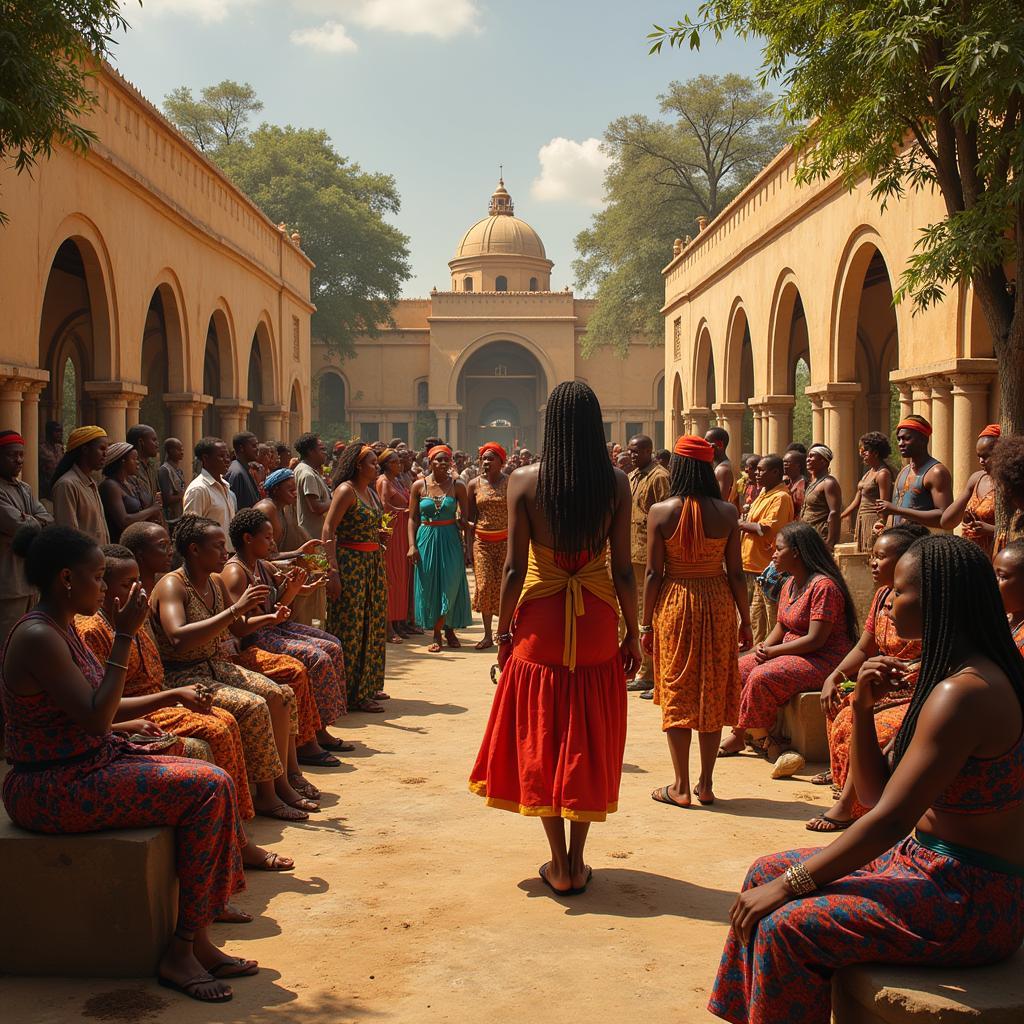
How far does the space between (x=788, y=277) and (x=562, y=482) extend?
12330mm

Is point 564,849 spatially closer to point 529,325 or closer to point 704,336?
point 704,336

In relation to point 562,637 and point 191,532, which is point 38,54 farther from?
point 562,637

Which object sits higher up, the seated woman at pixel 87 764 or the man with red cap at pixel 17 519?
the man with red cap at pixel 17 519

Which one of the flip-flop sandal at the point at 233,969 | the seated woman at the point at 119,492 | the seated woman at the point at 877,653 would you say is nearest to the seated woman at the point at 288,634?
the seated woman at the point at 119,492

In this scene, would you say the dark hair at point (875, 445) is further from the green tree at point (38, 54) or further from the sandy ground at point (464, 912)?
the green tree at point (38, 54)

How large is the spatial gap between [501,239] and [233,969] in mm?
47461

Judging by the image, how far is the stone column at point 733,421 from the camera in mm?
20328

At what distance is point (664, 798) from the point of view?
220 inches

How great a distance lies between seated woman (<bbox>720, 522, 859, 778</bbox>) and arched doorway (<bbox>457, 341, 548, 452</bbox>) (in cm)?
3776

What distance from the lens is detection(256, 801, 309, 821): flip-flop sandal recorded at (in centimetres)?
529

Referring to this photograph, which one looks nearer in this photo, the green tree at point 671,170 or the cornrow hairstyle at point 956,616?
the cornrow hairstyle at point 956,616

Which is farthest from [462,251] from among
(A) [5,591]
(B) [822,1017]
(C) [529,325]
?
(B) [822,1017]

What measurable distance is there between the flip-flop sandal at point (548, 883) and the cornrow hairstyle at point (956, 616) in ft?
6.25

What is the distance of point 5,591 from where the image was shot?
640 cm
